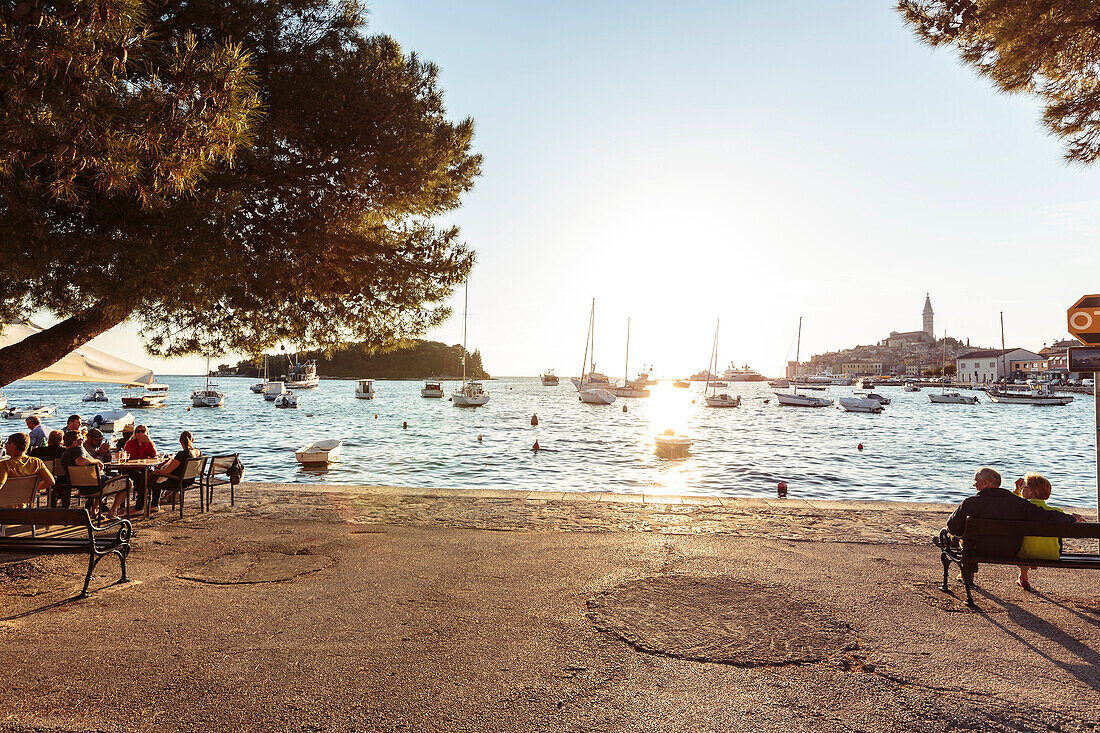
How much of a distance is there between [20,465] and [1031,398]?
115256mm

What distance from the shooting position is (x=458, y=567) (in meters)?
6.76

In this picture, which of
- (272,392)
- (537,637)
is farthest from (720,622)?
(272,392)

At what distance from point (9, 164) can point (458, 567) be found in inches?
206

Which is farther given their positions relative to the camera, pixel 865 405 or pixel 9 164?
pixel 865 405

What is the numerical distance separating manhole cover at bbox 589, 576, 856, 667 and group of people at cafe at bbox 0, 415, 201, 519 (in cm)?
683

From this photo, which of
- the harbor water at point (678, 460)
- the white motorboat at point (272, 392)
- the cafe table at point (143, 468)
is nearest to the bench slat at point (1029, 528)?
the cafe table at point (143, 468)

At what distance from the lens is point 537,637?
485 centimetres

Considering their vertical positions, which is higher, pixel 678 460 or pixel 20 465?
pixel 20 465

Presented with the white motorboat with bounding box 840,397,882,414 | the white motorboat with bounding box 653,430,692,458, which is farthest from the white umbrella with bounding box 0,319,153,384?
the white motorboat with bounding box 840,397,882,414

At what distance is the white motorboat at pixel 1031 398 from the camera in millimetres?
86875

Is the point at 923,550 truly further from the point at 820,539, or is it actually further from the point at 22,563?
the point at 22,563

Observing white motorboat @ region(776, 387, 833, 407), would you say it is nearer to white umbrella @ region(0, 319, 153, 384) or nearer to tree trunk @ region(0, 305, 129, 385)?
white umbrella @ region(0, 319, 153, 384)

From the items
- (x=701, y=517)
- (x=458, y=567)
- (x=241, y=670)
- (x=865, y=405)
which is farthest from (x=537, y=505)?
(x=865, y=405)

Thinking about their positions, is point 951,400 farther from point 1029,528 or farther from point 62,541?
point 62,541
